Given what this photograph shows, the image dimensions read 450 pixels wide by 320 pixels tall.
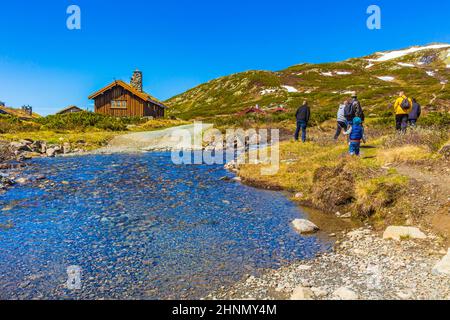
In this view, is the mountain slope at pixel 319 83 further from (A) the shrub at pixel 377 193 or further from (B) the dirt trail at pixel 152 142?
(A) the shrub at pixel 377 193

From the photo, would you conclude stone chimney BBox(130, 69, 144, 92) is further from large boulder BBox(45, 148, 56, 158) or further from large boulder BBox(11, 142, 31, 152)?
large boulder BBox(45, 148, 56, 158)

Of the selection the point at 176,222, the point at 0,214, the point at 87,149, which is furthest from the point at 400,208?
the point at 87,149

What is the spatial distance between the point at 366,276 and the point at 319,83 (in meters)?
112

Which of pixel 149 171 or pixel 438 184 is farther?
pixel 149 171

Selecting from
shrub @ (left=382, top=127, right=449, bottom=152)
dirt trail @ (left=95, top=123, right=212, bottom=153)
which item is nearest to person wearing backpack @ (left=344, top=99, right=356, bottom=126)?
shrub @ (left=382, top=127, right=449, bottom=152)

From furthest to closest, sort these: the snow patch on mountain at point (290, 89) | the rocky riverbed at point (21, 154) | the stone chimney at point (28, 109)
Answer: the snow patch on mountain at point (290, 89) < the stone chimney at point (28, 109) < the rocky riverbed at point (21, 154)

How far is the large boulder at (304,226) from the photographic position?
9.96m

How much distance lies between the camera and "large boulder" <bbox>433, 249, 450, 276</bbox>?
664cm

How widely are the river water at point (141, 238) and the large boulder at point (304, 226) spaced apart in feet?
0.97

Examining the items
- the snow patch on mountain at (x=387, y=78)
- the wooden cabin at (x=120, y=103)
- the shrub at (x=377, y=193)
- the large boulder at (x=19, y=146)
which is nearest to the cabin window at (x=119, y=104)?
the wooden cabin at (x=120, y=103)

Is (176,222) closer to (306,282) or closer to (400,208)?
(306,282)

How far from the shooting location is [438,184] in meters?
11.0

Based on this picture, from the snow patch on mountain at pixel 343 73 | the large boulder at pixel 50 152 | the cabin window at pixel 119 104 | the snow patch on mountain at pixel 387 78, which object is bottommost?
the large boulder at pixel 50 152
